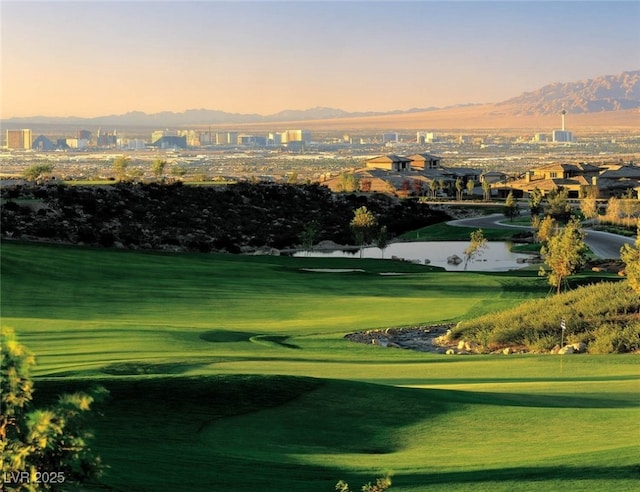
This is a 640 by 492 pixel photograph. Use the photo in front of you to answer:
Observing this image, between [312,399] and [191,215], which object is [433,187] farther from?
[312,399]

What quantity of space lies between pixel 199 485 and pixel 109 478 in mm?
984

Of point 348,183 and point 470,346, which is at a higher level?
point 348,183

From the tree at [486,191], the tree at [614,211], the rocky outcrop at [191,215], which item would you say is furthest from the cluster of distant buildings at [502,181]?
the tree at [614,211]

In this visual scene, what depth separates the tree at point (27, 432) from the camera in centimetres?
768

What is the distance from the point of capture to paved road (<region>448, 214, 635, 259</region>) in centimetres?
6581

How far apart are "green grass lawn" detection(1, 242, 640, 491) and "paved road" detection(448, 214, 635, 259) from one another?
2955 centimetres

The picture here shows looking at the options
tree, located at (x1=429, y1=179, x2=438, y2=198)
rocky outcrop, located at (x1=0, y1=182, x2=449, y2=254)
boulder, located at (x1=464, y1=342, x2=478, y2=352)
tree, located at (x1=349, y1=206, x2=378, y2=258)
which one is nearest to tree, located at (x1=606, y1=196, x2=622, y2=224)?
rocky outcrop, located at (x1=0, y1=182, x2=449, y2=254)

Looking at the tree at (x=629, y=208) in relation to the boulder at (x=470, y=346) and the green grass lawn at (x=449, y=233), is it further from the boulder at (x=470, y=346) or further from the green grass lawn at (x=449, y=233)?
the boulder at (x=470, y=346)

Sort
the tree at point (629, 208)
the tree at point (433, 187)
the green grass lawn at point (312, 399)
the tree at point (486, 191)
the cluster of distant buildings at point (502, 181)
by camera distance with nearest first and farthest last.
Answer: the green grass lawn at point (312, 399)
the tree at point (629, 208)
the tree at point (486, 191)
the cluster of distant buildings at point (502, 181)
the tree at point (433, 187)

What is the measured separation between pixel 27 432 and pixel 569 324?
25.5 metres

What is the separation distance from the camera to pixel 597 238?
7444 centimetres

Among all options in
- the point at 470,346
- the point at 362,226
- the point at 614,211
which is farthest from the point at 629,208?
the point at 470,346

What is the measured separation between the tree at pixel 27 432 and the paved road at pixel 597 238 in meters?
57.9

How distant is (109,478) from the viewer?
1090 centimetres
